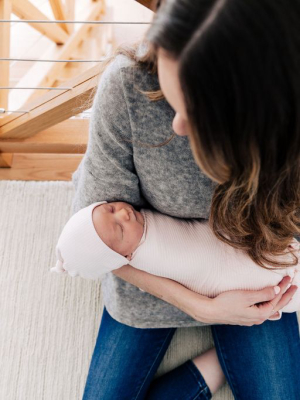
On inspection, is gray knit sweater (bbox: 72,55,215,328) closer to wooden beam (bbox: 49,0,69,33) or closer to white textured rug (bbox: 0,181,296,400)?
white textured rug (bbox: 0,181,296,400)

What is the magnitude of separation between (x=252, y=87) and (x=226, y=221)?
384 mm

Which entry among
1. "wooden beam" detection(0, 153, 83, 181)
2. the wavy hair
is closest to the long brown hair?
the wavy hair

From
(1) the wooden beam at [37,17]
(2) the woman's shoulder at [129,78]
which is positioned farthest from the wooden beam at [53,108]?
(1) the wooden beam at [37,17]

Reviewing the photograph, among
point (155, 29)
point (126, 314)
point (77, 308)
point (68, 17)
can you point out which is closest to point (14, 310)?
point (77, 308)

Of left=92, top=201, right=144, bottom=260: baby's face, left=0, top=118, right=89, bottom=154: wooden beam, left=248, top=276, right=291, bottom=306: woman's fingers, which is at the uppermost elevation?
left=92, top=201, right=144, bottom=260: baby's face

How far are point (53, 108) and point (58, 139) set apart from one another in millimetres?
234

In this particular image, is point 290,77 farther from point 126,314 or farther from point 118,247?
point 126,314

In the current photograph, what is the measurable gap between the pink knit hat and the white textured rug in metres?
0.46

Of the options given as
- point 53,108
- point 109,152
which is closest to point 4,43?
point 53,108

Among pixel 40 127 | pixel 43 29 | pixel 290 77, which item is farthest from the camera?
pixel 43 29

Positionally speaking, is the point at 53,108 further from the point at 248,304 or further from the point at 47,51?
the point at 47,51

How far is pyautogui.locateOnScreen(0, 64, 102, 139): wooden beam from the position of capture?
1.05m

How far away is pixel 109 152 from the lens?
0.81 metres

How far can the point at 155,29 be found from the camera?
496mm
